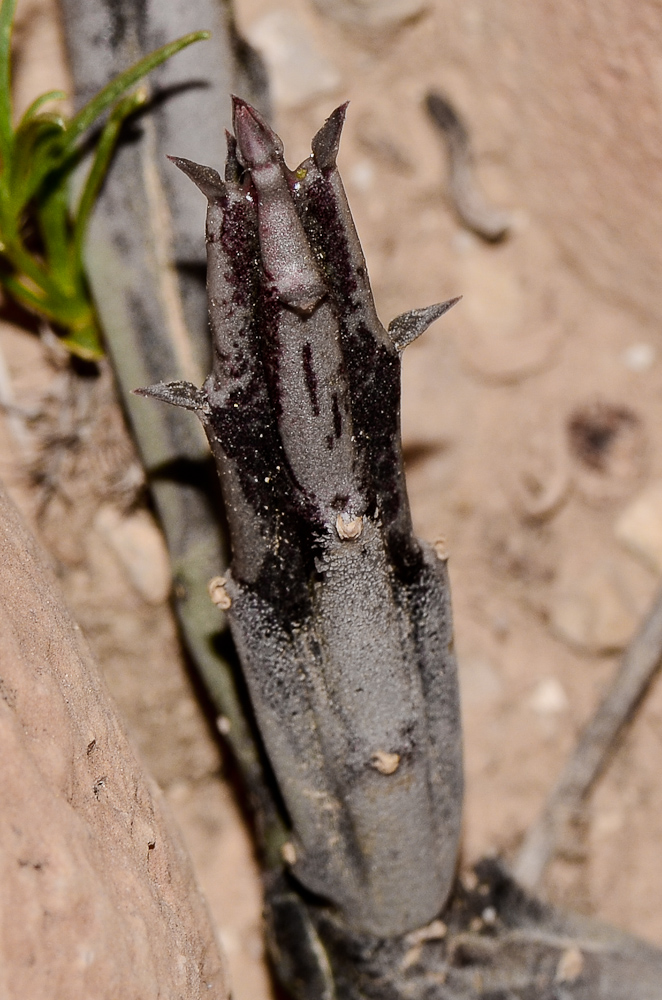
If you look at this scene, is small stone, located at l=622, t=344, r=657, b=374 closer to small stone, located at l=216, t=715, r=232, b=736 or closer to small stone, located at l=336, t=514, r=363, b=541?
small stone, located at l=216, t=715, r=232, b=736

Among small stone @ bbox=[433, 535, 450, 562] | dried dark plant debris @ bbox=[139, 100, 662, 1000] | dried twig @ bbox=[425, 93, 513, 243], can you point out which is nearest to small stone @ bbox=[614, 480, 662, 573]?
dried twig @ bbox=[425, 93, 513, 243]

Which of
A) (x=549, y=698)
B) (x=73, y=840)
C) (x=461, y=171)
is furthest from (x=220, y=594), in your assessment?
(x=461, y=171)

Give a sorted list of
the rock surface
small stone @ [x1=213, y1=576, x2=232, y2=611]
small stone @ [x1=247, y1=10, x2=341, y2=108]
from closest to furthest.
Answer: the rock surface
small stone @ [x1=213, y1=576, x2=232, y2=611]
small stone @ [x1=247, y1=10, x2=341, y2=108]

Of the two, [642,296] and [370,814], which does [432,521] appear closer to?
[642,296]

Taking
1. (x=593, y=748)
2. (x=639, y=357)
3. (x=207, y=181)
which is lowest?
(x=593, y=748)

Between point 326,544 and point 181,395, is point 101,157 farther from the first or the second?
point 326,544

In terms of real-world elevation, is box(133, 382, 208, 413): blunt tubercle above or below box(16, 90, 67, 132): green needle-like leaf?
below

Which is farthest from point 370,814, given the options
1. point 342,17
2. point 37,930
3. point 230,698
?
point 342,17

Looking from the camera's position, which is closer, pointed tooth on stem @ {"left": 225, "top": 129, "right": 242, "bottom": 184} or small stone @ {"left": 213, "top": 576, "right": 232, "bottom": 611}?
pointed tooth on stem @ {"left": 225, "top": 129, "right": 242, "bottom": 184}
